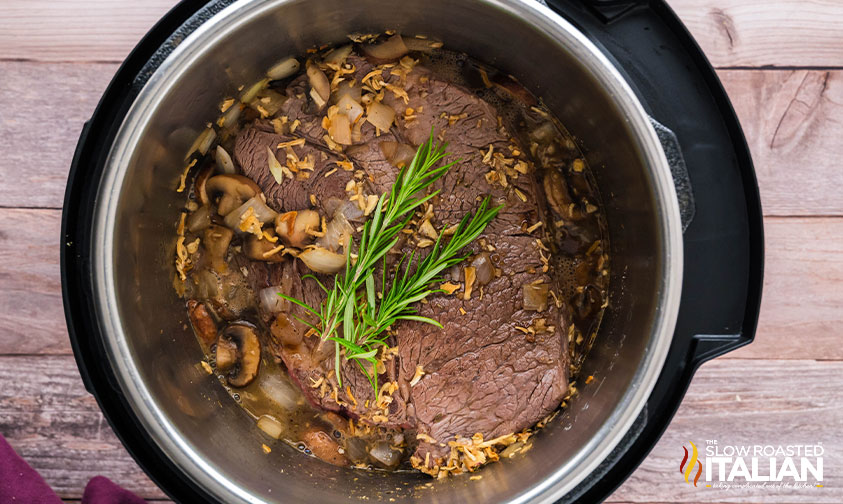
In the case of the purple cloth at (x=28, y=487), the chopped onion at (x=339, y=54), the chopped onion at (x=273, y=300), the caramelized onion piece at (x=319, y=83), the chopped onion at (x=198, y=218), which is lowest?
the purple cloth at (x=28, y=487)

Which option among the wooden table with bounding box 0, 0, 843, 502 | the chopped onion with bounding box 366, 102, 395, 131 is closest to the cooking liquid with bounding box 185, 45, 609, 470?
the chopped onion with bounding box 366, 102, 395, 131

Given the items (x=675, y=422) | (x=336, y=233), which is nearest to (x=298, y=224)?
(x=336, y=233)

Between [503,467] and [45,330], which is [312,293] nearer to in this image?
[503,467]

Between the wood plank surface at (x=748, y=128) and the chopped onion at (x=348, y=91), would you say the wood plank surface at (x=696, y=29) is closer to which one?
the wood plank surface at (x=748, y=128)

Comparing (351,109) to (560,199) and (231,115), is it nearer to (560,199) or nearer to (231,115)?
(231,115)

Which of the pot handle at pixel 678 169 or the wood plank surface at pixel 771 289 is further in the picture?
the wood plank surface at pixel 771 289

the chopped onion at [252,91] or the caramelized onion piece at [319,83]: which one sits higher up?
the caramelized onion piece at [319,83]

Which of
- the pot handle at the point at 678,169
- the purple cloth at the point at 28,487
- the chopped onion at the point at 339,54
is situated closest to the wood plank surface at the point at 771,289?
the purple cloth at the point at 28,487
